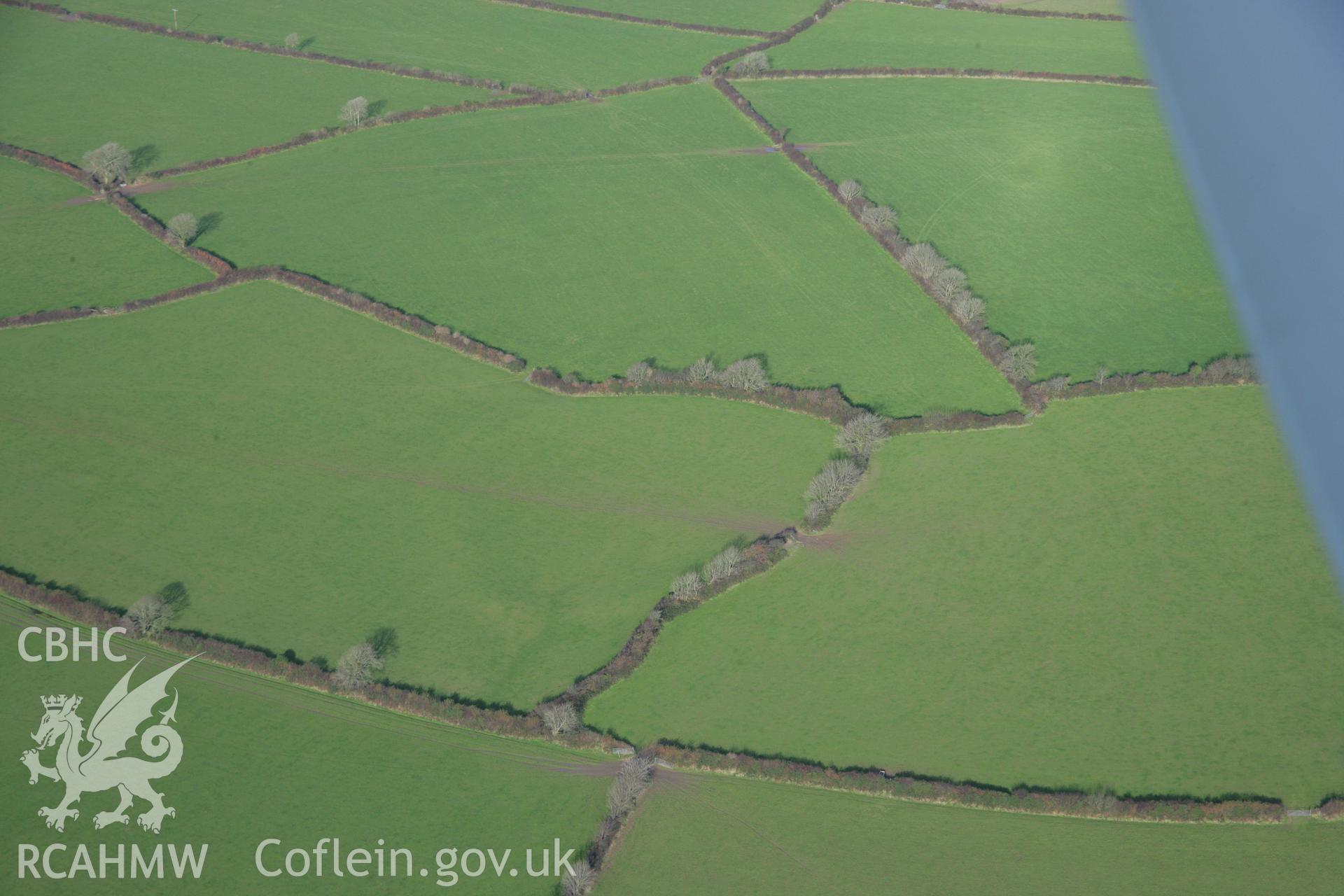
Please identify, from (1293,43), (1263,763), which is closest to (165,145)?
(1263,763)

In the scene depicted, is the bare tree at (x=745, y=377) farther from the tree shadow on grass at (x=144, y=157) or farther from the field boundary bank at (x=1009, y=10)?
the field boundary bank at (x=1009, y=10)

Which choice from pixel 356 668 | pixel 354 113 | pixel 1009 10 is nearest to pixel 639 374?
pixel 356 668

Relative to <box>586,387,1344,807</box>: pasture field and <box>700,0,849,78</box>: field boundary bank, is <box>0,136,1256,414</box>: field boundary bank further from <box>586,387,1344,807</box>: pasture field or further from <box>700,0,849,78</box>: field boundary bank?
<box>700,0,849,78</box>: field boundary bank

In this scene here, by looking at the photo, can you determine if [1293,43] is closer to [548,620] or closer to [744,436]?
[548,620]

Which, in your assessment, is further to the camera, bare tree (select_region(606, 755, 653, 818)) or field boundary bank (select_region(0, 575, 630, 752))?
field boundary bank (select_region(0, 575, 630, 752))

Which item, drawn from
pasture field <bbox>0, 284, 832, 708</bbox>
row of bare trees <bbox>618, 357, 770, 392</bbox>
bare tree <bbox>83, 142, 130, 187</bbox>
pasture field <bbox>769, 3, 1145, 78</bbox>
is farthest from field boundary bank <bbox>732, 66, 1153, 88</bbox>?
bare tree <bbox>83, 142, 130, 187</bbox>

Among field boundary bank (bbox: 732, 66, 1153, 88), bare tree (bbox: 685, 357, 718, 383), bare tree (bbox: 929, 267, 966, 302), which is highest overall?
field boundary bank (bbox: 732, 66, 1153, 88)
